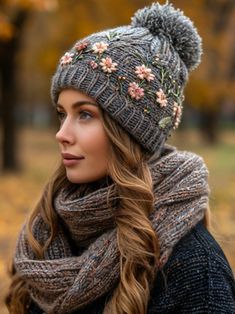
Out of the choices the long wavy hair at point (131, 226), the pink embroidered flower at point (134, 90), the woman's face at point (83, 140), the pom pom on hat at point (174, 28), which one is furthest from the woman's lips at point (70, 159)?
the pom pom on hat at point (174, 28)

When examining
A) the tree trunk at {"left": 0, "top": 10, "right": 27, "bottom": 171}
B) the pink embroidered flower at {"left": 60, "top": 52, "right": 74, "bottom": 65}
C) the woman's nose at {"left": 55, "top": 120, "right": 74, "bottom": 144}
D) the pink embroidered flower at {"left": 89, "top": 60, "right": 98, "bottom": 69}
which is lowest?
the woman's nose at {"left": 55, "top": 120, "right": 74, "bottom": 144}

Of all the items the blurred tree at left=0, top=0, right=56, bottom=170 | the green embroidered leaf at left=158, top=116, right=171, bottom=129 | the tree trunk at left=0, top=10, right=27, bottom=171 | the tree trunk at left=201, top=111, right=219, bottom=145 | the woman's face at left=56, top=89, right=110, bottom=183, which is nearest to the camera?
the woman's face at left=56, top=89, right=110, bottom=183

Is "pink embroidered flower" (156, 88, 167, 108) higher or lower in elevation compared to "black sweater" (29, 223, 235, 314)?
higher

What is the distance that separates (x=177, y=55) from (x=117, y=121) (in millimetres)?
403

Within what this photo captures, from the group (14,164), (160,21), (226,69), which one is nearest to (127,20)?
(14,164)

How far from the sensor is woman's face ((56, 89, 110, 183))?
7.69 feet

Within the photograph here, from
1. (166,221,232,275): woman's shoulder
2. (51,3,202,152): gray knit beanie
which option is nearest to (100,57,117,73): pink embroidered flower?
(51,3,202,152): gray knit beanie

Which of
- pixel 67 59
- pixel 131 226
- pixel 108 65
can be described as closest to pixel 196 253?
pixel 131 226

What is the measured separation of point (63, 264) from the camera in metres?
2.38

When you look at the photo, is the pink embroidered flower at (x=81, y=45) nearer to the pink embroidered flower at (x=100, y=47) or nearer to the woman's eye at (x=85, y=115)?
the pink embroidered flower at (x=100, y=47)

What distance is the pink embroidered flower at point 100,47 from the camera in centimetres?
240

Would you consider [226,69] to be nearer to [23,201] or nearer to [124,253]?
[23,201]

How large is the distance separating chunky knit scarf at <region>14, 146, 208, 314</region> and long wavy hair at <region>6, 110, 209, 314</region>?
31 mm

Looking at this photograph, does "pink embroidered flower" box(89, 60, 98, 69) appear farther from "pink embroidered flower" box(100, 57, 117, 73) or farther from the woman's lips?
the woman's lips
